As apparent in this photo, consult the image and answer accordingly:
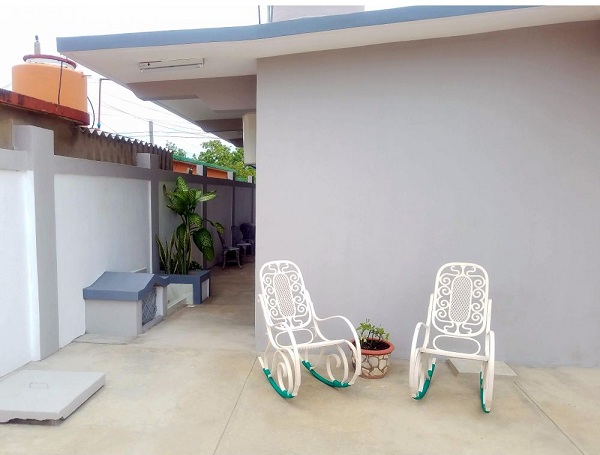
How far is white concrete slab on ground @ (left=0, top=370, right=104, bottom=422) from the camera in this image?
9.48 ft

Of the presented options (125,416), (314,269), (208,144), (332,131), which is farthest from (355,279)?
(208,144)

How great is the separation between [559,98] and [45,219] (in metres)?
4.92

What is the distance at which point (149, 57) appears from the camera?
4.33m

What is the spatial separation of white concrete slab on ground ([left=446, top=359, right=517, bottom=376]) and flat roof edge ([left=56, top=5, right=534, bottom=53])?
3.01 metres

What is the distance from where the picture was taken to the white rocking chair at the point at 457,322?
10.6 ft

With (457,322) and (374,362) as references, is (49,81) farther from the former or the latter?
(457,322)

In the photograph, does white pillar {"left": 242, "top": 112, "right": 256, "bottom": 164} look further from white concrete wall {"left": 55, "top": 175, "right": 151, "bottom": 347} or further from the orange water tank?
the orange water tank

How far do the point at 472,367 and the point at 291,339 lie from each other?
1837 millimetres

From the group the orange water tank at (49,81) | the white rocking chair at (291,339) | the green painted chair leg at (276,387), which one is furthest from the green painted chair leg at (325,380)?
the orange water tank at (49,81)

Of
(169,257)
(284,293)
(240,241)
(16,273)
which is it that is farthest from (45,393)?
(240,241)

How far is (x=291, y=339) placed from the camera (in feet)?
10.7

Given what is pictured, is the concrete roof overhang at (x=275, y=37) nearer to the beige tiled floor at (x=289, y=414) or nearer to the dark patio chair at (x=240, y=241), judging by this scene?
the beige tiled floor at (x=289, y=414)

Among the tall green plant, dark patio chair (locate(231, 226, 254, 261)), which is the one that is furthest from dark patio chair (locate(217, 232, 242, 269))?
the tall green plant

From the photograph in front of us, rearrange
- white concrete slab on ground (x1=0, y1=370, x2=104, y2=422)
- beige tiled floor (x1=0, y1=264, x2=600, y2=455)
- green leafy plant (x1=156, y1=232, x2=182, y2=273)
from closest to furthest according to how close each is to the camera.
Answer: beige tiled floor (x1=0, y1=264, x2=600, y2=455) < white concrete slab on ground (x1=0, y1=370, x2=104, y2=422) < green leafy plant (x1=156, y1=232, x2=182, y2=273)
